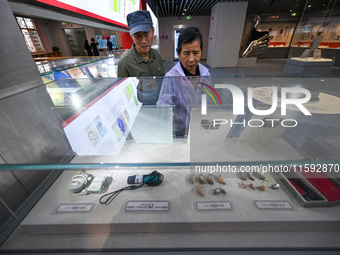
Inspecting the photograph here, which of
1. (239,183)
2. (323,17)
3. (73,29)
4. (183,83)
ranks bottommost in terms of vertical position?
(239,183)

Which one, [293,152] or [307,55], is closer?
[293,152]

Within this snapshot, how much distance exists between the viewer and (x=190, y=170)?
1010 millimetres

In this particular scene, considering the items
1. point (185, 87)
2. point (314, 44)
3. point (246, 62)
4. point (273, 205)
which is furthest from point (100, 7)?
point (246, 62)

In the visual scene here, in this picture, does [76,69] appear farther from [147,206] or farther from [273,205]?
[273,205]

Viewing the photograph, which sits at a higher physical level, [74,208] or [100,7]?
[100,7]

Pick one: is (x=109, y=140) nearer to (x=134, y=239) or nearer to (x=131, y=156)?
(x=131, y=156)

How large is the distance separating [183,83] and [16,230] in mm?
1324

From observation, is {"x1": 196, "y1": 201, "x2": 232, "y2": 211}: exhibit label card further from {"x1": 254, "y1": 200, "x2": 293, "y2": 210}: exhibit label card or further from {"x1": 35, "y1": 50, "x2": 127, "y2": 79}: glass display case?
{"x1": 35, "y1": 50, "x2": 127, "y2": 79}: glass display case

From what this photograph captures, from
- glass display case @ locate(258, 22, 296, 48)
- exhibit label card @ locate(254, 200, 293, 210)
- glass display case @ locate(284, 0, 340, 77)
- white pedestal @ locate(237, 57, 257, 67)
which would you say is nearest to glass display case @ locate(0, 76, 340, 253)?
exhibit label card @ locate(254, 200, 293, 210)

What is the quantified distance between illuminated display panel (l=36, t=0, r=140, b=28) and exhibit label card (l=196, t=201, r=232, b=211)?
1416 millimetres

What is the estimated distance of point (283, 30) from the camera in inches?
408

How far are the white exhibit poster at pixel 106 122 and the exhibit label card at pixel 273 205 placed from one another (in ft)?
2.81

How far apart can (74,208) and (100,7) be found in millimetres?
2033

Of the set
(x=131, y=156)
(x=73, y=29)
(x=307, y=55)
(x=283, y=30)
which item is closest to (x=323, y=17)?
(x=307, y=55)
